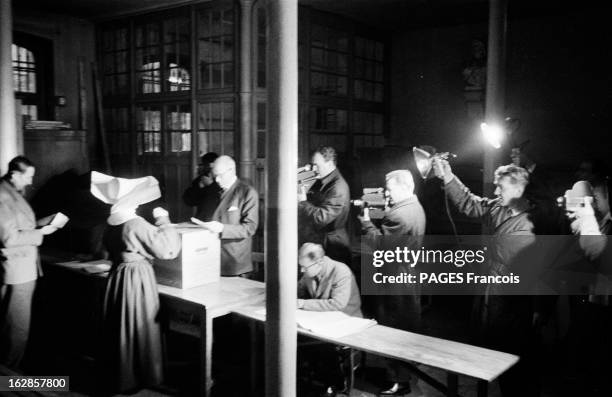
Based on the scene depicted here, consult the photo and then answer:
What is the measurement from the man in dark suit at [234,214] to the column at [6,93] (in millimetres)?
2092

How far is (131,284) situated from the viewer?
4637mm

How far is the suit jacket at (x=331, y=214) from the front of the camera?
19.7 feet

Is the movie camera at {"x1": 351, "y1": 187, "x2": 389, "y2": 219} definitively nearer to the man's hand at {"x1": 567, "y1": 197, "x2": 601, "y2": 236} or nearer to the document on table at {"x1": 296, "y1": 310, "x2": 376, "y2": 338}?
the document on table at {"x1": 296, "y1": 310, "x2": 376, "y2": 338}

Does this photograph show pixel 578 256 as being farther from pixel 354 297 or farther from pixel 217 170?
pixel 217 170

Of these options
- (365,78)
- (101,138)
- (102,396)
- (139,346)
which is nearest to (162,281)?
(139,346)

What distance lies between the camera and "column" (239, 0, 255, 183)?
797 centimetres

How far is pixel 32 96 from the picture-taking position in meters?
9.65

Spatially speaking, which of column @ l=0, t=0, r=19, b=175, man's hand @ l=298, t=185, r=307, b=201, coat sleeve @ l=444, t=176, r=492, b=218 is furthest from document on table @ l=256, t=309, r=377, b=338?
column @ l=0, t=0, r=19, b=175

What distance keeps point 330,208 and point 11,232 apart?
302cm

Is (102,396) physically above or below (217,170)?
below

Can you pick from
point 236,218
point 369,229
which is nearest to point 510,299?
point 369,229

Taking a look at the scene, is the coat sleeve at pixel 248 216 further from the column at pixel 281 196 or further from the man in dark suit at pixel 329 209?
the column at pixel 281 196

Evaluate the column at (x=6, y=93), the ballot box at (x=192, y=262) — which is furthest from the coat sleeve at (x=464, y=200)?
the column at (x=6, y=93)

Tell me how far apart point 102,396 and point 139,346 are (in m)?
0.58
